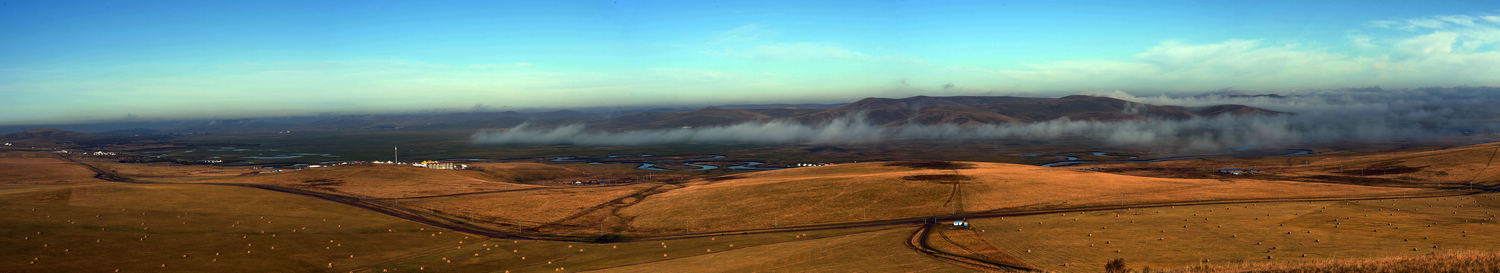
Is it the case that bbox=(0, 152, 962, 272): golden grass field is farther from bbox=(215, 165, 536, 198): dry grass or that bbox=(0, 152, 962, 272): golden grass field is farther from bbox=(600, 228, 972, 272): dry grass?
bbox=(215, 165, 536, 198): dry grass

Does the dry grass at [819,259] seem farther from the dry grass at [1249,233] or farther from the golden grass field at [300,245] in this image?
the dry grass at [1249,233]

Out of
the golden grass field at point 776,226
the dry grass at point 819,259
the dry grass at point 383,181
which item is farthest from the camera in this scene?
the dry grass at point 383,181

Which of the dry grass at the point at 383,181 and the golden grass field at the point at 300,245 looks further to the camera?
the dry grass at the point at 383,181

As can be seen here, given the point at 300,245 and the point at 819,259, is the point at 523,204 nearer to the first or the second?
the point at 300,245

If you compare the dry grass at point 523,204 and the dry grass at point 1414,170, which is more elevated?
the dry grass at point 1414,170

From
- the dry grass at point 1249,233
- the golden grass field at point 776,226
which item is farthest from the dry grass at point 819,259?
the dry grass at point 1249,233

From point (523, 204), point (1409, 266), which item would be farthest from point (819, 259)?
point (523, 204)

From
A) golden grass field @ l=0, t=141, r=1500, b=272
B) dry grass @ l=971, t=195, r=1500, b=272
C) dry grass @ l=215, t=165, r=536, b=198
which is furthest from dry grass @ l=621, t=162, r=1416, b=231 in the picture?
dry grass @ l=215, t=165, r=536, b=198

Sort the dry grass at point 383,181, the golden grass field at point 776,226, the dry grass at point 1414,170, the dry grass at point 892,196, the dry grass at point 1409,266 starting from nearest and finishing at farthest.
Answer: the dry grass at point 1409,266
the golden grass field at point 776,226
the dry grass at point 892,196
the dry grass at point 1414,170
the dry grass at point 383,181
